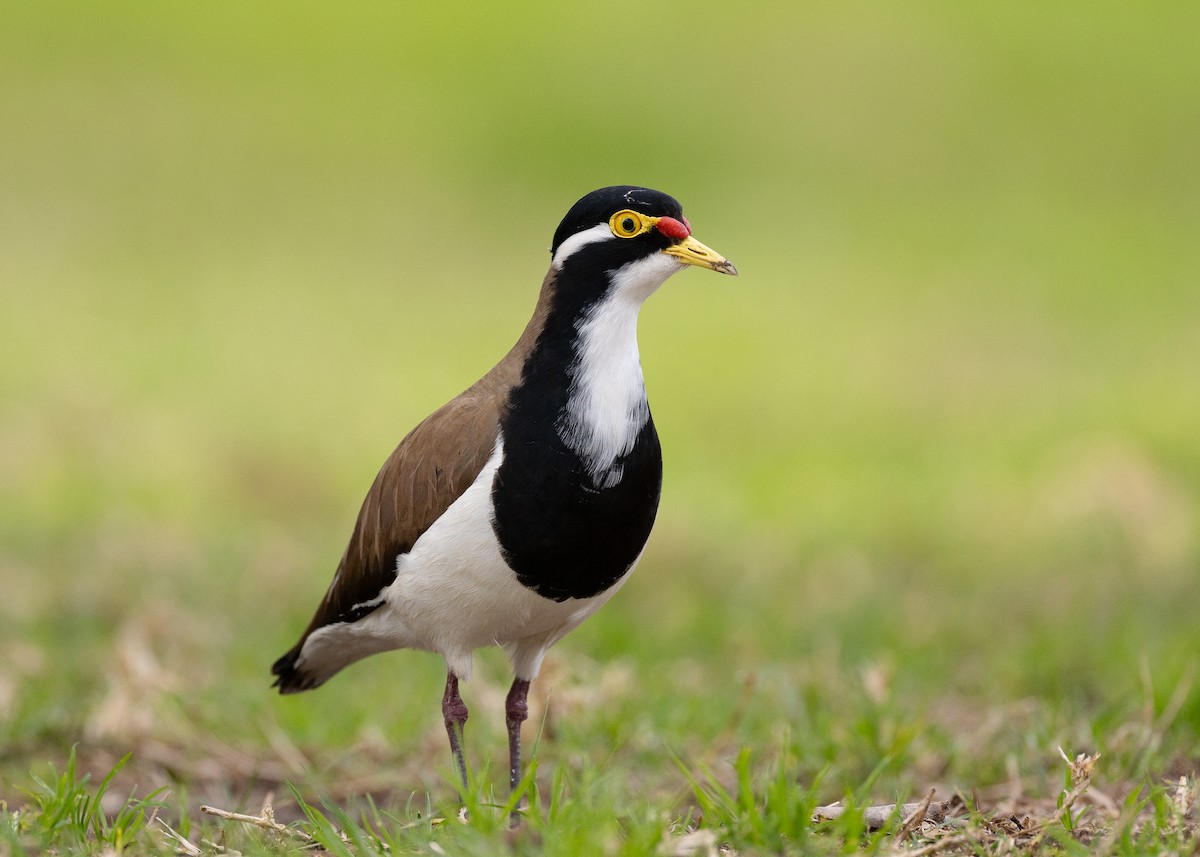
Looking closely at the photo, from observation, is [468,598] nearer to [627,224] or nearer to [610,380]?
[610,380]

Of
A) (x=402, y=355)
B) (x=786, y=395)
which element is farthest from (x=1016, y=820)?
(x=402, y=355)

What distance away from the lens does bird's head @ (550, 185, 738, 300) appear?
14.2 feet

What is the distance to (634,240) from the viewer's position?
14.2 feet

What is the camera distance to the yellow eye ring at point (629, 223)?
4.34m

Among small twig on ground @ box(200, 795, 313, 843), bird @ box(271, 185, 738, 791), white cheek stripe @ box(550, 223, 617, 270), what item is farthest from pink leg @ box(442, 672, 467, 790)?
white cheek stripe @ box(550, 223, 617, 270)

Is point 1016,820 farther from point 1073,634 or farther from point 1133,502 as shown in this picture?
point 1133,502

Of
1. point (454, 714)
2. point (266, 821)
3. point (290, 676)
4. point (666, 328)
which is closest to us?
point (266, 821)

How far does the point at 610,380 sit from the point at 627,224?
1.41 feet

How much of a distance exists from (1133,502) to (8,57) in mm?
17753

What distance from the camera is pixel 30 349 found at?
1328 centimetres

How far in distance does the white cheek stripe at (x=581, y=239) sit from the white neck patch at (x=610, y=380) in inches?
0.8

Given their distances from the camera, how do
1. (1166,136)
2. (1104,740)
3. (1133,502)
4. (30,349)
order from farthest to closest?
(1166,136)
(30,349)
(1133,502)
(1104,740)

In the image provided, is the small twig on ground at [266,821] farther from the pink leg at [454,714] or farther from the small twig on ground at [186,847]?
the pink leg at [454,714]

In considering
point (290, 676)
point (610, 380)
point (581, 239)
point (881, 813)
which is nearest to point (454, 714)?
point (290, 676)
